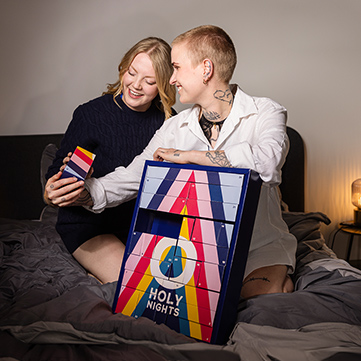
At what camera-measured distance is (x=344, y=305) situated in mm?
1271

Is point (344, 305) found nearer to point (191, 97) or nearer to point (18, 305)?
point (191, 97)

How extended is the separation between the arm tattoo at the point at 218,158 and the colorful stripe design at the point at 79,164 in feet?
1.29

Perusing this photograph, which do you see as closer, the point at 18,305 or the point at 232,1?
the point at 18,305

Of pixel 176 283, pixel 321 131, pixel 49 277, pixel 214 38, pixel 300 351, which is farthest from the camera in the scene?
pixel 321 131

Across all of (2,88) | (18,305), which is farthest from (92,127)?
(2,88)

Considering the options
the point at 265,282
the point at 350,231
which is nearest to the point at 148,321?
the point at 265,282

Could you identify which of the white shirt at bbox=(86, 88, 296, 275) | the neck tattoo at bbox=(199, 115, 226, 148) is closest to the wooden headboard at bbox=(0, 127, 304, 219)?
the white shirt at bbox=(86, 88, 296, 275)

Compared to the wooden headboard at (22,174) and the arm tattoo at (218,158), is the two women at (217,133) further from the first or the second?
the wooden headboard at (22,174)

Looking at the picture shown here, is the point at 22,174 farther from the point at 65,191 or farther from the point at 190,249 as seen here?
the point at 190,249

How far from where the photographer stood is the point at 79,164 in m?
1.41

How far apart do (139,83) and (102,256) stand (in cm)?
76

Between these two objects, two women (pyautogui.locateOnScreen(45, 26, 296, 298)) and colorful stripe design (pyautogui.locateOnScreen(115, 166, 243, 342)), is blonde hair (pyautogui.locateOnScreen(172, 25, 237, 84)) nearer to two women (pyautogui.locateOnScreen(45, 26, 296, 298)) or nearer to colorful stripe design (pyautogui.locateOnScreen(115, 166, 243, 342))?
two women (pyautogui.locateOnScreen(45, 26, 296, 298))

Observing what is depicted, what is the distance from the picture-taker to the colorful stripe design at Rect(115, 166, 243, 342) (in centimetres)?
117

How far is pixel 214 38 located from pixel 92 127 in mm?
717
